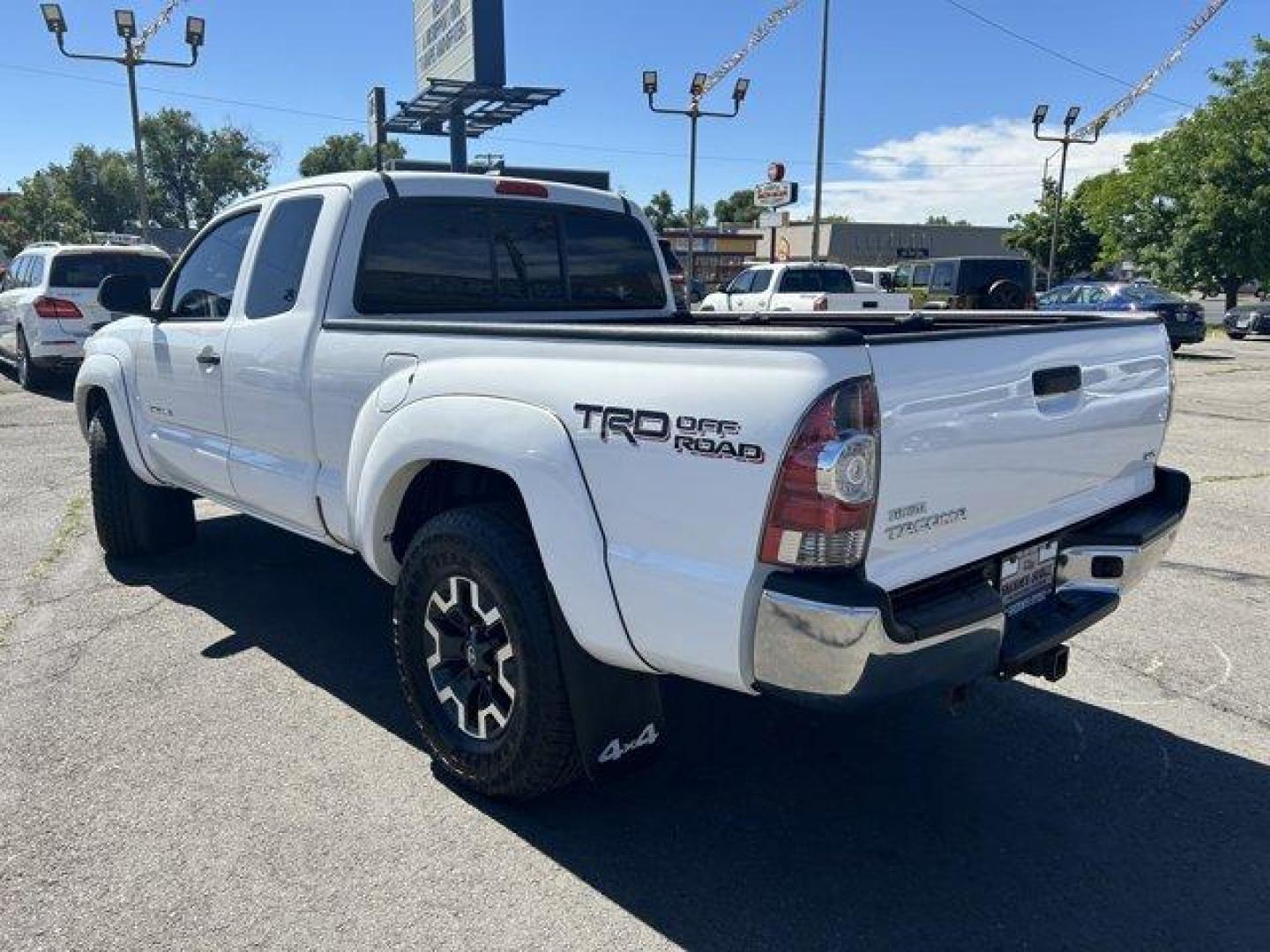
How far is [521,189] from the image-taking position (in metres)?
4.30

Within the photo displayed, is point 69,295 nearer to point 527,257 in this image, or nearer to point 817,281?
point 527,257

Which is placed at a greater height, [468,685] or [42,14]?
[42,14]

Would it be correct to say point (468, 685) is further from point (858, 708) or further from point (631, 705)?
point (858, 708)

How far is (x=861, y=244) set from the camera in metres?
68.4

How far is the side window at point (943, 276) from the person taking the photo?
21.0 metres

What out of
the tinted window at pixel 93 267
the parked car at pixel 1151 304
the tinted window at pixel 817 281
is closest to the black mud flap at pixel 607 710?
the tinted window at pixel 93 267

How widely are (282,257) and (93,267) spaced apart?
34.2 ft

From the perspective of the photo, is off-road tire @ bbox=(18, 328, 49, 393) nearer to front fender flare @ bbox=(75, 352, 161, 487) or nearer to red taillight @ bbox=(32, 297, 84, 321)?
red taillight @ bbox=(32, 297, 84, 321)

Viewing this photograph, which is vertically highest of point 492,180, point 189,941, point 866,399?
point 492,180

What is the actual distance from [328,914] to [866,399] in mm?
1943

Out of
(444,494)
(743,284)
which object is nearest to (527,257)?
(444,494)

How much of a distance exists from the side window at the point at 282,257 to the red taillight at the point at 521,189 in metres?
0.76

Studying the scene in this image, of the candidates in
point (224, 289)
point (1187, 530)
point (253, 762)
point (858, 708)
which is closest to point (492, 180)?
point (224, 289)

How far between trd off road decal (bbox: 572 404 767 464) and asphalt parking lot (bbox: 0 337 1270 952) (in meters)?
1.27
